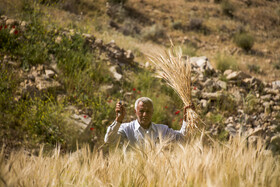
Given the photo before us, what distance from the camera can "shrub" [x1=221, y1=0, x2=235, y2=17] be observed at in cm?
1881

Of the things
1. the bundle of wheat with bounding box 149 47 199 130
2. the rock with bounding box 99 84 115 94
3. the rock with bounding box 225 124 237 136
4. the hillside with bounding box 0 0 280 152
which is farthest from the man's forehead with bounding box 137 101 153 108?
the rock with bounding box 225 124 237 136

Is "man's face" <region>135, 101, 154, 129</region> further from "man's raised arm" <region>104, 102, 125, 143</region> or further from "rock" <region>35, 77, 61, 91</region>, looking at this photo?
"rock" <region>35, 77, 61, 91</region>

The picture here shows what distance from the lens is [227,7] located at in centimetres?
→ 1881

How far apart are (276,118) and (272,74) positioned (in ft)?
14.6

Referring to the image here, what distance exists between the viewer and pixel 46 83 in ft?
19.5

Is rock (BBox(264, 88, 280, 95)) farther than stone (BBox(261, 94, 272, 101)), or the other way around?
rock (BBox(264, 88, 280, 95))

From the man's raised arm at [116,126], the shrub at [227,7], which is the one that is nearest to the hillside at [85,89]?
the man's raised arm at [116,126]

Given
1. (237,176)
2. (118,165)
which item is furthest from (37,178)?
(237,176)

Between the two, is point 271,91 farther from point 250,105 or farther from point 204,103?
point 204,103

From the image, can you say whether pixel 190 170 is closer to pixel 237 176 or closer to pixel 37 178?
pixel 237 176

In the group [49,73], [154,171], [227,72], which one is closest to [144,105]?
[154,171]

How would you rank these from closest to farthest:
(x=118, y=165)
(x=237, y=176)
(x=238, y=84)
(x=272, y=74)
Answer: (x=237, y=176) → (x=118, y=165) → (x=238, y=84) → (x=272, y=74)

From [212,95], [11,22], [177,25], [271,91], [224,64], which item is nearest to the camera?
[11,22]

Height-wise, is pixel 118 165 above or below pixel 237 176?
below
